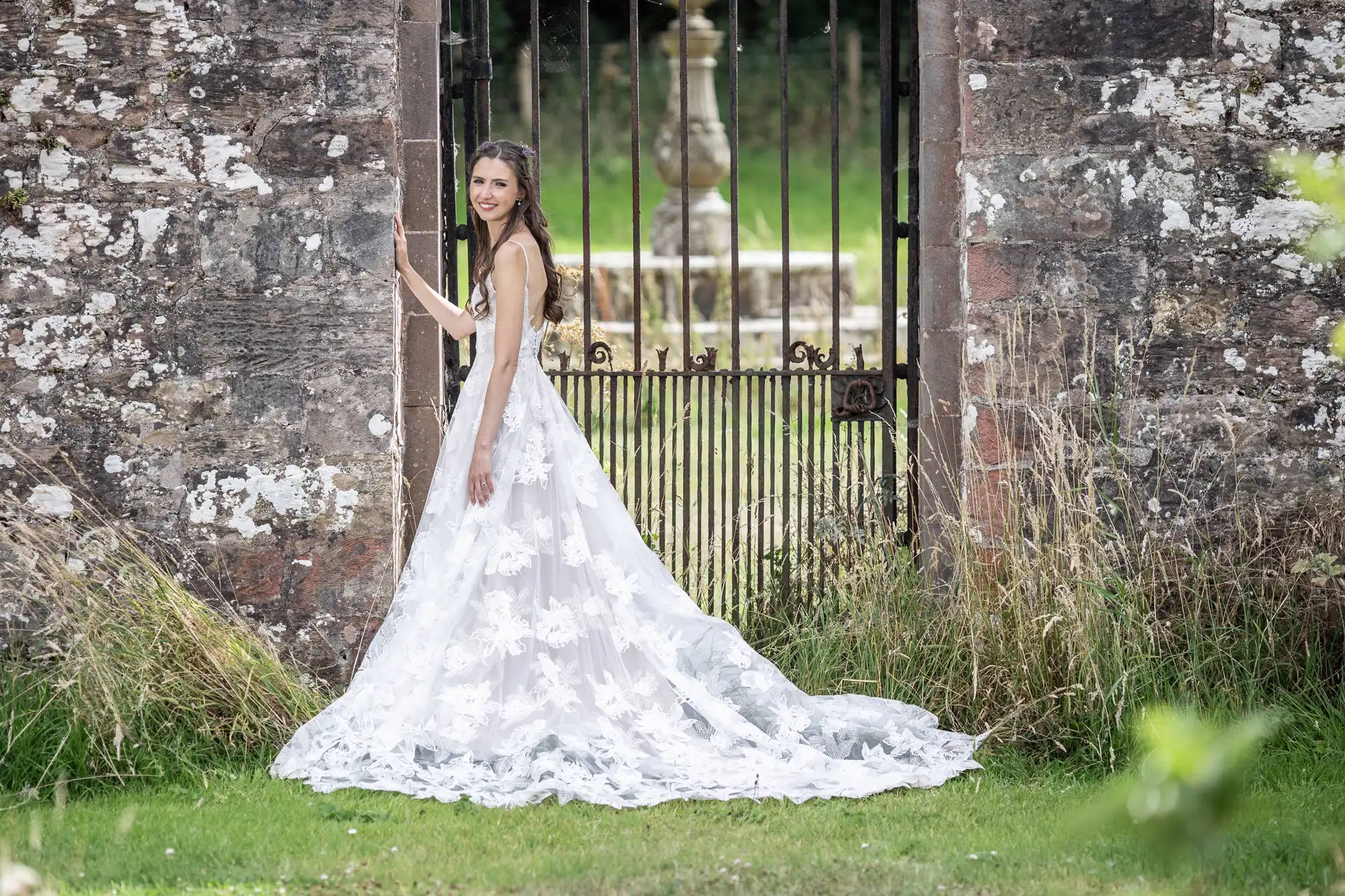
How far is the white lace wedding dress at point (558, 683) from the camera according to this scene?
339 cm

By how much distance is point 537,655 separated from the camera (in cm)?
366

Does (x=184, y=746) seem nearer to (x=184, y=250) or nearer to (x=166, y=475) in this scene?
(x=166, y=475)

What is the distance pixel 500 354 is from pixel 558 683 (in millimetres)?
939

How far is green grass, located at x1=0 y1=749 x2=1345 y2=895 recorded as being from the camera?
2729 millimetres

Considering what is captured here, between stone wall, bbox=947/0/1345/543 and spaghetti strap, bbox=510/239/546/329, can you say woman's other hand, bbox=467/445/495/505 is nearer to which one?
spaghetti strap, bbox=510/239/546/329

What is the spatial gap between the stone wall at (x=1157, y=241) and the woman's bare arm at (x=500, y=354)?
134 centimetres

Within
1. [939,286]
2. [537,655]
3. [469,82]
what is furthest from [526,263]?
[939,286]

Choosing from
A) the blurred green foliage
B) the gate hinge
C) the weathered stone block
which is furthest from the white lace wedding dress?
the blurred green foliage

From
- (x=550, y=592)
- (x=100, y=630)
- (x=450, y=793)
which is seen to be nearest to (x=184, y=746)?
(x=100, y=630)

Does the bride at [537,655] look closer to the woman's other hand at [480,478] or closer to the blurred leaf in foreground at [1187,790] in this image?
the woman's other hand at [480,478]

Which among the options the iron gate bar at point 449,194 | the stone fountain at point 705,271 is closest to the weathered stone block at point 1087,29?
the iron gate bar at point 449,194

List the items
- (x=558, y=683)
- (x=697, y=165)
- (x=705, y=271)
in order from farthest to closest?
(x=697, y=165) → (x=705, y=271) → (x=558, y=683)

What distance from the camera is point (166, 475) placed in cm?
381

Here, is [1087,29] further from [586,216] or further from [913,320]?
[586,216]
